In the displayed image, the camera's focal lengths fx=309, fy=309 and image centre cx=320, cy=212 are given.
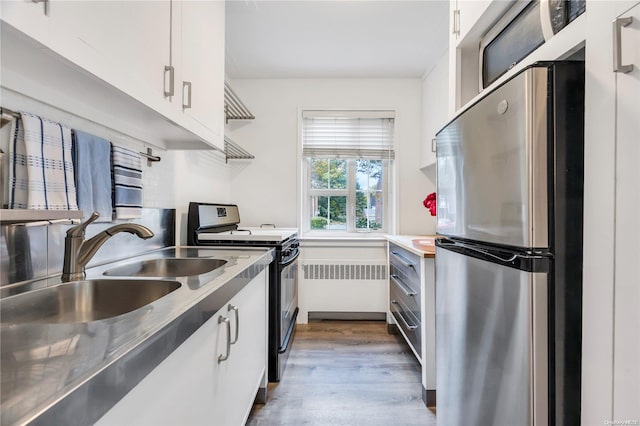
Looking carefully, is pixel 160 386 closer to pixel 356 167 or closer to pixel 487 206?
pixel 487 206

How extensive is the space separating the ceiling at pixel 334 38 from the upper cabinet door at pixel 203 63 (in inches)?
23.0

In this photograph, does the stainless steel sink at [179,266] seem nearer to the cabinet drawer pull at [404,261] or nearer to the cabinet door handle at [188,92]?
the cabinet door handle at [188,92]

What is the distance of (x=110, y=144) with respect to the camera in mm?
1310

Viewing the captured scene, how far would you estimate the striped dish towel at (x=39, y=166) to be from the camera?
90 centimetres

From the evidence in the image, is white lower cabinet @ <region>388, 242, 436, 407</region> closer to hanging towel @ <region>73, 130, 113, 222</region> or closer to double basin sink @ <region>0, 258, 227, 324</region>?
double basin sink @ <region>0, 258, 227, 324</region>

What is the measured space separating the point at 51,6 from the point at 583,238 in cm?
133

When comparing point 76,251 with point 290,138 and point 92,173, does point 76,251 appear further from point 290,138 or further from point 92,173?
point 290,138

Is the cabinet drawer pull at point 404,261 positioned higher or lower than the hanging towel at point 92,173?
lower

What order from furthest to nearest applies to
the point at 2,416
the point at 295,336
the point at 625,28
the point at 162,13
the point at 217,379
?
the point at 295,336 → the point at 162,13 → the point at 217,379 → the point at 625,28 → the point at 2,416

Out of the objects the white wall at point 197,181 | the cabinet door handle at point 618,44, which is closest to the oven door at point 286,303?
the white wall at point 197,181

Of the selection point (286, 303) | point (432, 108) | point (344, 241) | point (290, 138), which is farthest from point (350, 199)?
point (286, 303)

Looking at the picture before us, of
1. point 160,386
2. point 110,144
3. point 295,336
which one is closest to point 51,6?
point 110,144

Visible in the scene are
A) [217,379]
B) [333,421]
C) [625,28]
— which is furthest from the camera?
[333,421]

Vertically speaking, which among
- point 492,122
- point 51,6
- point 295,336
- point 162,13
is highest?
point 162,13
